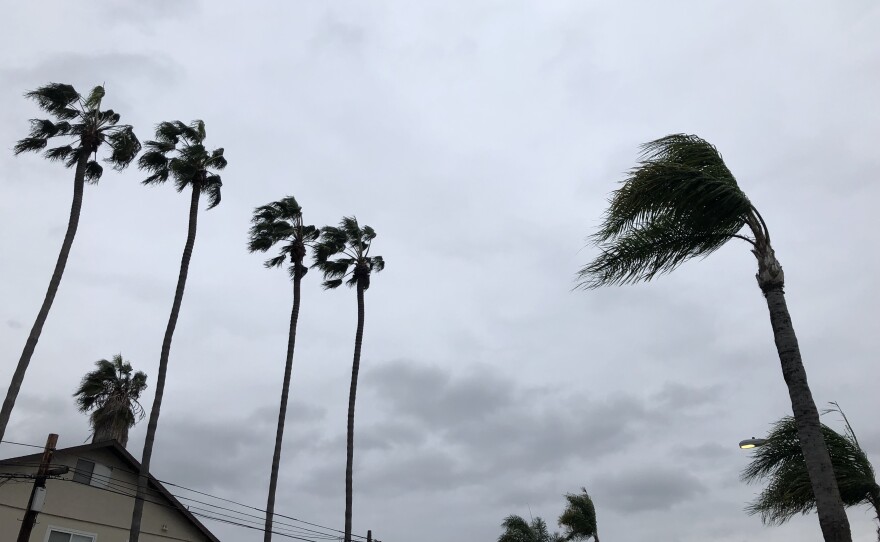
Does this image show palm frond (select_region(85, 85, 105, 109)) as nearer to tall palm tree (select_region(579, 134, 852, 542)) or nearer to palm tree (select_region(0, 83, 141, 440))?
palm tree (select_region(0, 83, 141, 440))

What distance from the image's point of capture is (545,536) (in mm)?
46312

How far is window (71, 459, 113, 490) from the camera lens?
2738cm

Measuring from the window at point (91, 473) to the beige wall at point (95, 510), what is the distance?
0.55 feet

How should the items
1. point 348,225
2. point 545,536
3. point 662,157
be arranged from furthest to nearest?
point 545,536 → point 348,225 → point 662,157

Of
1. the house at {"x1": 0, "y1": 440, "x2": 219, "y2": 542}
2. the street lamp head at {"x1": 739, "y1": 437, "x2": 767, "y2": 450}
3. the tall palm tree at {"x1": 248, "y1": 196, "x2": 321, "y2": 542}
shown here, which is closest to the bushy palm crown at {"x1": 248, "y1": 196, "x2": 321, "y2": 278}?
the tall palm tree at {"x1": 248, "y1": 196, "x2": 321, "y2": 542}

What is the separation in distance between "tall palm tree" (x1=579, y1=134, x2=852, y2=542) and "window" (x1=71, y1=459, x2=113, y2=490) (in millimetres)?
25386

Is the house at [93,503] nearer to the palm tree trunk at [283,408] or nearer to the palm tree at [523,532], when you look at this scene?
the palm tree trunk at [283,408]

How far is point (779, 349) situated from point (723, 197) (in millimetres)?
2028

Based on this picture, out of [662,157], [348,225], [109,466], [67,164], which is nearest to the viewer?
[662,157]

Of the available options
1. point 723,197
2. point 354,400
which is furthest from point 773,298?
point 354,400

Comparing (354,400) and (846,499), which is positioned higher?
(354,400)

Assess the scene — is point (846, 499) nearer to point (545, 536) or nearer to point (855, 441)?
point (855, 441)

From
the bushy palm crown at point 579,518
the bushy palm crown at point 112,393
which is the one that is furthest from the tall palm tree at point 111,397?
the bushy palm crown at point 579,518

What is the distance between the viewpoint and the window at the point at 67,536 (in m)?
25.9
